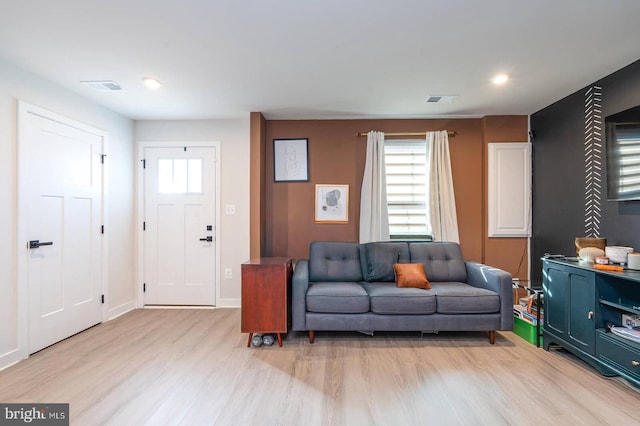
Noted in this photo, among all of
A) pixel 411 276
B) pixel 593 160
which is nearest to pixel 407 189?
pixel 411 276

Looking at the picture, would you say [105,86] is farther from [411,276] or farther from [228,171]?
[411,276]

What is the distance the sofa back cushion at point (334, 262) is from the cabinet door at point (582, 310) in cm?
191

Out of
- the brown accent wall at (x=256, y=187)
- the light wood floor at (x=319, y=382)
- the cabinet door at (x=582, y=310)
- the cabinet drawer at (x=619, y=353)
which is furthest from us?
the brown accent wall at (x=256, y=187)

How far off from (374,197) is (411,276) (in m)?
1.13

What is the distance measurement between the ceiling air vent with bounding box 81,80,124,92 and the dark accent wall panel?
4594mm

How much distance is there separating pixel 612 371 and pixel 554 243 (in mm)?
1529

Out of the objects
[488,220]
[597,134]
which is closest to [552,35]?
[597,134]

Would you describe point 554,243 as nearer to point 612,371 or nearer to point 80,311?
point 612,371

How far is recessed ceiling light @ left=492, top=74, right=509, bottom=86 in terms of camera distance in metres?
2.77

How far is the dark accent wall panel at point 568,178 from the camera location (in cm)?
259

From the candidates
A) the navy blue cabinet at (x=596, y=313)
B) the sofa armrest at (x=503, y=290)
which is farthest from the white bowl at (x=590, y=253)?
the sofa armrest at (x=503, y=290)

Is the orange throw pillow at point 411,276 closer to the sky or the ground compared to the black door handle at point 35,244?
closer to the ground

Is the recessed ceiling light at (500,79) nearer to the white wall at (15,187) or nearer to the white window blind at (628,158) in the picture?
the white window blind at (628,158)

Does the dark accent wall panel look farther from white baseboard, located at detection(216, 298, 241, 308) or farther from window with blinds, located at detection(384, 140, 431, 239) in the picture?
white baseboard, located at detection(216, 298, 241, 308)
